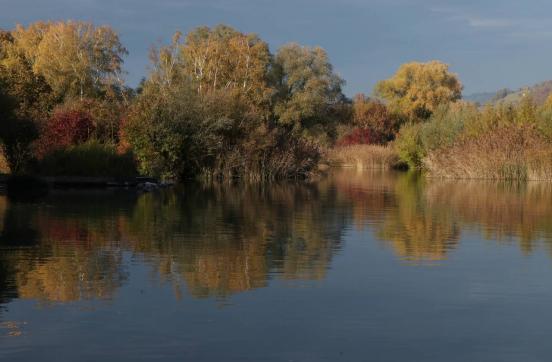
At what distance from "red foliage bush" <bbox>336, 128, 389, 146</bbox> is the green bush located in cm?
3692

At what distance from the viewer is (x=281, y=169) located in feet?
131

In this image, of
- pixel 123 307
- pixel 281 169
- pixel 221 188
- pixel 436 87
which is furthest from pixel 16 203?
pixel 436 87

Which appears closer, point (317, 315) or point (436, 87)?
point (317, 315)

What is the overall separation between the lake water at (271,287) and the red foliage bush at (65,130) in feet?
49.3

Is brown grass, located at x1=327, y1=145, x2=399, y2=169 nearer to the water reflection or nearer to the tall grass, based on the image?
the tall grass

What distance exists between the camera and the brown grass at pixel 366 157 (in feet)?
198

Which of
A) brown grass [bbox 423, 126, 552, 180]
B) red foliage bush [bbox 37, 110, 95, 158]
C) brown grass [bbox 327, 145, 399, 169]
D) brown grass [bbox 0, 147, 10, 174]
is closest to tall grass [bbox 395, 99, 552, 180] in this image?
brown grass [bbox 423, 126, 552, 180]

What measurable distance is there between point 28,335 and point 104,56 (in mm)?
57007

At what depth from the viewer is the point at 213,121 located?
36.7m

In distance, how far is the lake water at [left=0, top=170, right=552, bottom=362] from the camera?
7.55 metres

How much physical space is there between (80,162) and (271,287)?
2339 centimetres

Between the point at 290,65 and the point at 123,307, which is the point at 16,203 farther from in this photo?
the point at 290,65

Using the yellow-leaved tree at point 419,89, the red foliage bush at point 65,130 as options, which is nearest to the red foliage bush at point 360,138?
the yellow-leaved tree at point 419,89

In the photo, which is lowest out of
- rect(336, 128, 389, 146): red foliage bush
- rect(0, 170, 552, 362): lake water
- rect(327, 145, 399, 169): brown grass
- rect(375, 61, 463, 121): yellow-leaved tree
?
rect(0, 170, 552, 362): lake water
